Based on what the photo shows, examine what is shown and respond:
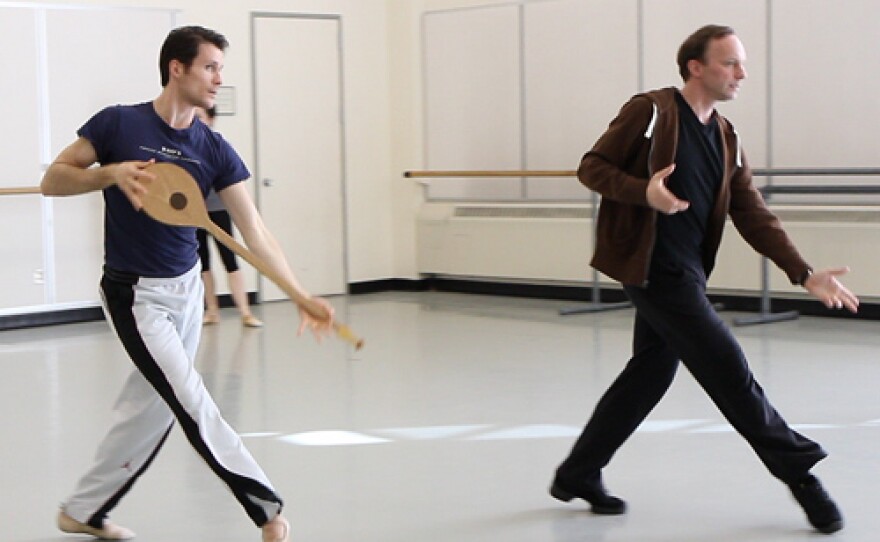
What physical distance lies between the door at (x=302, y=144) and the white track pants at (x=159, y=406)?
6783 mm

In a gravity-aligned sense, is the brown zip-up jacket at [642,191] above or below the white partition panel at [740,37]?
below

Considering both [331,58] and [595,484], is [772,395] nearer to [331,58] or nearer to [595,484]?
[595,484]

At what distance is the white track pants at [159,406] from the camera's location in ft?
12.1

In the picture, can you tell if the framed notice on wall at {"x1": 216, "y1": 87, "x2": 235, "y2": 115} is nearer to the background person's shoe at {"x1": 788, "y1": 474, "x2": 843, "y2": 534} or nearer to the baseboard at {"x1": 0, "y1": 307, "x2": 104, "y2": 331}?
the baseboard at {"x1": 0, "y1": 307, "x2": 104, "y2": 331}

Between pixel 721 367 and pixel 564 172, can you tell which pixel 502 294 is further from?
pixel 721 367

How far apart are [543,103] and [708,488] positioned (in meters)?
6.33

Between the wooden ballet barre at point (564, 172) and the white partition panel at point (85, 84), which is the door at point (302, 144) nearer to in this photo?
the wooden ballet barre at point (564, 172)

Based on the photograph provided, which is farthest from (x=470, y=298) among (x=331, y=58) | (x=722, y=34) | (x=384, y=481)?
(x=722, y=34)

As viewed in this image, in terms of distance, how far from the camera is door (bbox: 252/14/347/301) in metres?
10.8

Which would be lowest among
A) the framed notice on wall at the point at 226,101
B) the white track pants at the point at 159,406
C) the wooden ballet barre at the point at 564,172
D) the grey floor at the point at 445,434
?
the grey floor at the point at 445,434

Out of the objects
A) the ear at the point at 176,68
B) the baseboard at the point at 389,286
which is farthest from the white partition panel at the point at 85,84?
the ear at the point at 176,68

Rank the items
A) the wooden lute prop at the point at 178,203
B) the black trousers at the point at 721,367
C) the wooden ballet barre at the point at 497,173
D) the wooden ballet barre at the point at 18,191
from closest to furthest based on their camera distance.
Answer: the wooden lute prop at the point at 178,203 < the black trousers at the point at 721,367 < the wooden ballet barre at the point at 18,191 < the wooden ballet barre at the point at 497,173

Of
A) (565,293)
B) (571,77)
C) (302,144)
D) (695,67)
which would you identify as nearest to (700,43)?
(695,67)

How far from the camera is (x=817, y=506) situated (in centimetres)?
395
